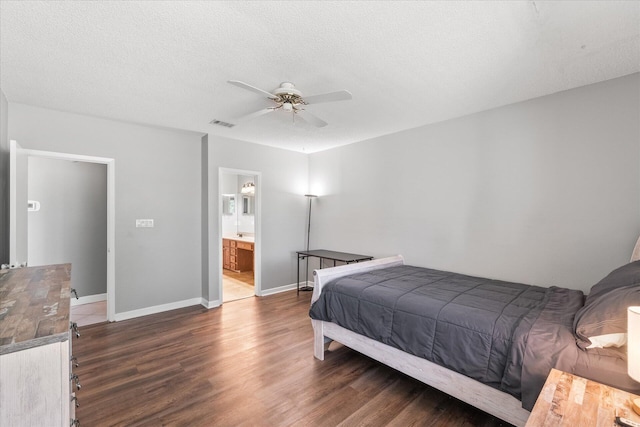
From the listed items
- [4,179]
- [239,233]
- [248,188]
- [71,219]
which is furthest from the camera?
[239,233]

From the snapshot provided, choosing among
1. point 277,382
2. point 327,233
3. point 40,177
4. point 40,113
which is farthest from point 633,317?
point 40,177

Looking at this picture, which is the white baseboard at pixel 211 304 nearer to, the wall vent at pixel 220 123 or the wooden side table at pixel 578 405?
the wall vent at pixel 220 123

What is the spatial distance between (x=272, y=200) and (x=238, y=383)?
123 inches

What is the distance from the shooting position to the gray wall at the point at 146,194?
3.38 metres

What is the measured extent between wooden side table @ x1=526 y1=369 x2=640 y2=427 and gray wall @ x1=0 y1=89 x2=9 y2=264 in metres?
4.25

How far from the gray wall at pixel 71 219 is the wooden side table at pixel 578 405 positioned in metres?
5.58

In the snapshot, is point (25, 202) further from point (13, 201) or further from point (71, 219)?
point (71, 219)

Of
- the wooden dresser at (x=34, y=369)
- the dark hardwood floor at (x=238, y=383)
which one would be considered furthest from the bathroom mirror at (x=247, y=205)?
the wooden dresser at (x=34, y=369)

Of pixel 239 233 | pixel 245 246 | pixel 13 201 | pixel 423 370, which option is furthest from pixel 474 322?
pixel 239 233

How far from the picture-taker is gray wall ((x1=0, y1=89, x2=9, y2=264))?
2.79 m

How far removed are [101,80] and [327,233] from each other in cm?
376

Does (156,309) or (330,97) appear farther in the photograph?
(156,309)

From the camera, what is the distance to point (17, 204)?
8.64 ft

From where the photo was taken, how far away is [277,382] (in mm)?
2371
